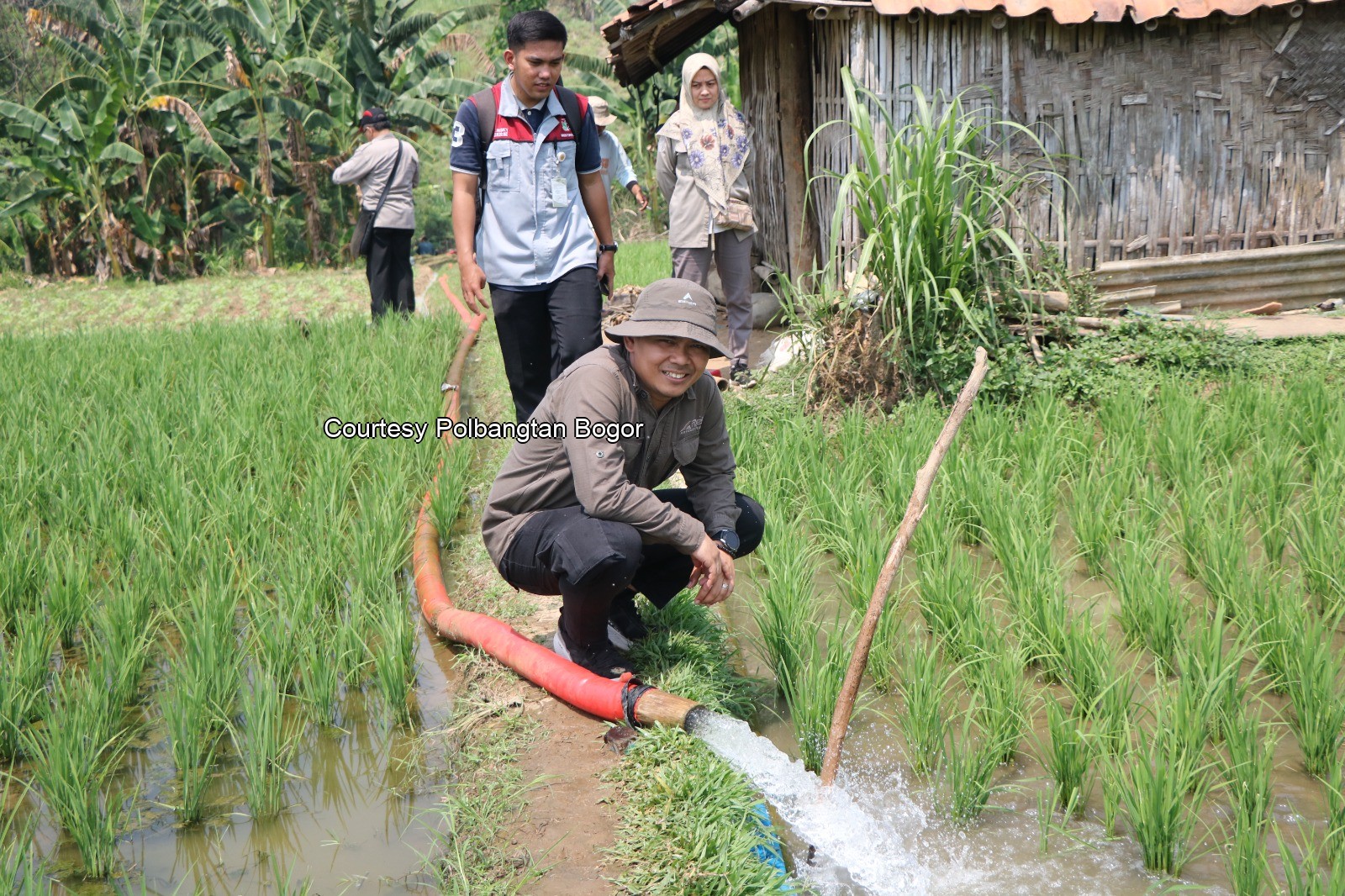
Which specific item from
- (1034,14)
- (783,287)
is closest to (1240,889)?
(1034,14)

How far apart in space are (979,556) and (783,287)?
4002mm

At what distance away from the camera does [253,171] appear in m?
13.8

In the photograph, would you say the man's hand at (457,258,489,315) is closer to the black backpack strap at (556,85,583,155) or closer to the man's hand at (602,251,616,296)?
the man's hand at (602,251,616,296)

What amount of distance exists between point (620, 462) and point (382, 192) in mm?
5156

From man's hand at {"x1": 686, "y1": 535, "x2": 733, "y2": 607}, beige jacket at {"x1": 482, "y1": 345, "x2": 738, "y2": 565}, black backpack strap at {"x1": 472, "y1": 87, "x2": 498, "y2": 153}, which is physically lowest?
man's hand at {"x1": 686, "y1": 535, "x2": 733, "y2": 607}

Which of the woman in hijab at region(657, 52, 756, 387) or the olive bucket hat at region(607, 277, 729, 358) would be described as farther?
the woman in hijab at region(657, 52, 756, 387)

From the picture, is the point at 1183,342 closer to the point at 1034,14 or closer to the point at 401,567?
the point at 1034,14

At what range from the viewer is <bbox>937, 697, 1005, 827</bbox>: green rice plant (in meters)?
Result: 2.21

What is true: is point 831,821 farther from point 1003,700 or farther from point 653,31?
point 653,31

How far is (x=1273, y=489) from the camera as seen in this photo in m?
3.40

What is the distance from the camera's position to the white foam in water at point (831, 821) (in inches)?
81.6

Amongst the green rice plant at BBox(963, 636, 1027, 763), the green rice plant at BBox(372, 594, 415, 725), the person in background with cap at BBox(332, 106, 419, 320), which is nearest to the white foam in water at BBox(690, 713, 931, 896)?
the green rice plant at BBox(963, 636, 1027, 763)

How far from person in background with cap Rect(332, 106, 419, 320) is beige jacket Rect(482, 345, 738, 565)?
4.58 meters

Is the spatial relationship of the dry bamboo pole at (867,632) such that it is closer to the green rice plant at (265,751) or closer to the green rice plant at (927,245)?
the green rice plant at (265,751)
